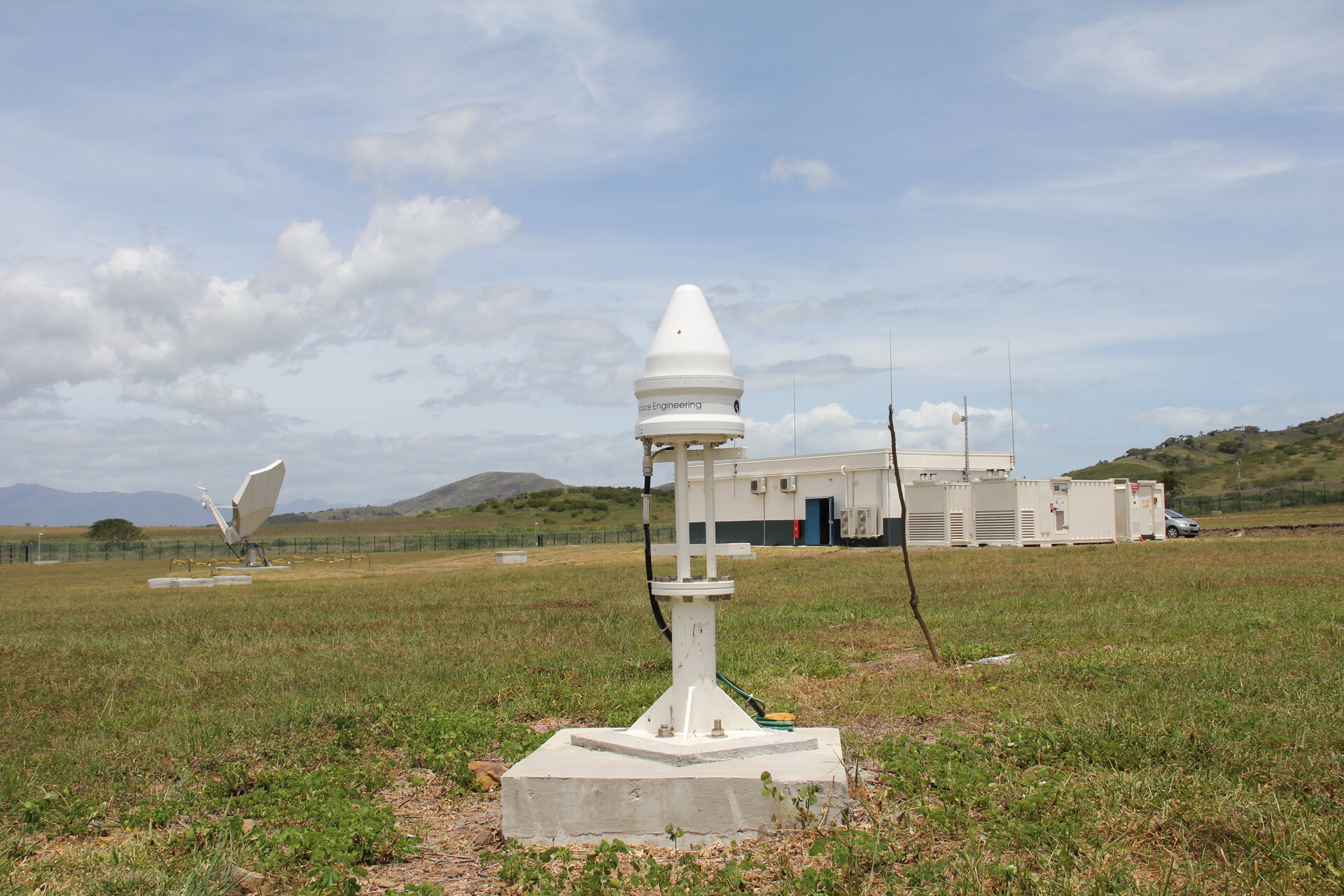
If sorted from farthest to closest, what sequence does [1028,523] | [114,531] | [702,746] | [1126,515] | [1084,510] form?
1. [114,531]
2. [1126,515]
3. [1084,510]
4. [1028,523]
5. [702,746]

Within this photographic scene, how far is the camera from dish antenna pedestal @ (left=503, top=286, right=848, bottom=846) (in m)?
5.18

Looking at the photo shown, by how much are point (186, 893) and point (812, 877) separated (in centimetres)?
250

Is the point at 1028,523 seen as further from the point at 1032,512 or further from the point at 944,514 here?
the point at 944,514

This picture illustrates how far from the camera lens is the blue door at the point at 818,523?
39103 mm

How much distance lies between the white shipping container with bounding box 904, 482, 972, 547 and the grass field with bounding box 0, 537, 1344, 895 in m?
18.0

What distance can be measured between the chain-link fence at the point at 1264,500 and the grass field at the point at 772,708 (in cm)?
5412

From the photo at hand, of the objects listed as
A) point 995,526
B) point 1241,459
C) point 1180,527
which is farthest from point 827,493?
point 1241,459

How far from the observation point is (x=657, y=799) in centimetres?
522

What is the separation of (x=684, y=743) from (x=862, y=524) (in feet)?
105


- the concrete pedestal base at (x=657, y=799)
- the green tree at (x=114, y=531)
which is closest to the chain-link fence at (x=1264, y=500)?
the concrete pedestal base at (x=657, y=799)

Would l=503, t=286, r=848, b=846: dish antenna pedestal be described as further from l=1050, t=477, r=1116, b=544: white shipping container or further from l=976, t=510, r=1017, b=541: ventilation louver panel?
l=1050, t=477, r=1116, b=544: white shipping container

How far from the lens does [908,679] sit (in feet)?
29.3

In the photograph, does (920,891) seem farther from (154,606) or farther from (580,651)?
(154,606)

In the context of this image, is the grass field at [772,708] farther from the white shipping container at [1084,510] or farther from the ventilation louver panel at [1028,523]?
the white shipping container at [1084,510]
